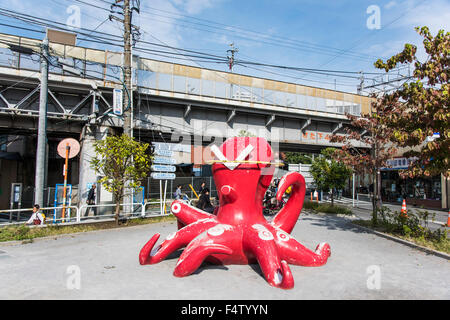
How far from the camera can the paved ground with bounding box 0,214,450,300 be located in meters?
5.08

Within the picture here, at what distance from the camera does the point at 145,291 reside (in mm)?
5148

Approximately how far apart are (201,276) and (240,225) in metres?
1.42

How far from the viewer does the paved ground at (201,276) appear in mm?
5082

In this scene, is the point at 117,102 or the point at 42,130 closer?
the point at 42,130

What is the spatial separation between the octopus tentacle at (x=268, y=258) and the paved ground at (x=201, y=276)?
0.17 metres

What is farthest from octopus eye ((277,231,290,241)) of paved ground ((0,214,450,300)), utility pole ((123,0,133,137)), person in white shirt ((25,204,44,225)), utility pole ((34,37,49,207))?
utility pole ((34,37,49,207))

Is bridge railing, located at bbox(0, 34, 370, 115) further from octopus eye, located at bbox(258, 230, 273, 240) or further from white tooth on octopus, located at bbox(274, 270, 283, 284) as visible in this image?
white tooth on octopus, located at bbox(274, 270, 283, 284)

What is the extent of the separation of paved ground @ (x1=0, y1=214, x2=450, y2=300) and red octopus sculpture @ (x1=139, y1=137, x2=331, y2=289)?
29cm

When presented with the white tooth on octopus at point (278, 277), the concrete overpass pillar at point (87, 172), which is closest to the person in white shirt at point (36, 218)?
the concrete overpass pillar at point (87, 172)

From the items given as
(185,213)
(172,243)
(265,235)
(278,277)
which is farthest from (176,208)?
(278,277)

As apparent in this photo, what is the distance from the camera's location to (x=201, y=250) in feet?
19.1

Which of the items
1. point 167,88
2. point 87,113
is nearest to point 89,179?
point 87,113

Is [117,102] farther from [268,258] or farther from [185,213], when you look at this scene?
[268,258]
